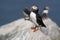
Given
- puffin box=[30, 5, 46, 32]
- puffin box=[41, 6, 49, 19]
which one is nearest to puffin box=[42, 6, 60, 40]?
puffin box=[30, 5, 46, 32]

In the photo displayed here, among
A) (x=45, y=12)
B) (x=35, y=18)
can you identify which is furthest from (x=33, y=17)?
(x=45, y=12)

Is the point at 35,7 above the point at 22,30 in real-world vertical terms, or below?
above

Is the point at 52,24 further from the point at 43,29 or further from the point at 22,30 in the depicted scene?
the point at 22,30

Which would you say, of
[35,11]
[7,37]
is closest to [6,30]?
[7,37]

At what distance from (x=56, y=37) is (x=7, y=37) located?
2933 mm

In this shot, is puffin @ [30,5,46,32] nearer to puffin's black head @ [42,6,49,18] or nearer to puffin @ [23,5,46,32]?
puffin @ [23,5,46,32]

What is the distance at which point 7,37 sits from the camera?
18734 mm

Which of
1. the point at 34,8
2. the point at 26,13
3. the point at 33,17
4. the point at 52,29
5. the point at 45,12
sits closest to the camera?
the point at 33,17

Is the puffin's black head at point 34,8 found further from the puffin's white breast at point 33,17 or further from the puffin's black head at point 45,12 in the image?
the puffin's black head at point 45,12

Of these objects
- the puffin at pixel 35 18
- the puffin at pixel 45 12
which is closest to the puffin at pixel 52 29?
the puffin at pixel 35 18

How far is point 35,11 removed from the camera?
Result: 19.1m

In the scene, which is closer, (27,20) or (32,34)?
(32,34)

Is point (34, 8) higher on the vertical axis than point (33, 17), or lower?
higher

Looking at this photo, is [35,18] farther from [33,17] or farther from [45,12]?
[45,12]
